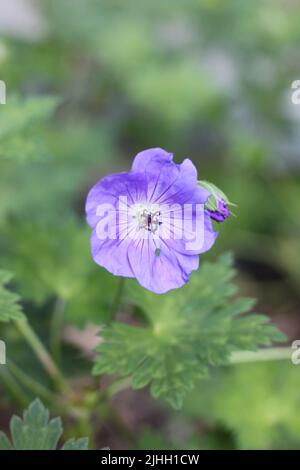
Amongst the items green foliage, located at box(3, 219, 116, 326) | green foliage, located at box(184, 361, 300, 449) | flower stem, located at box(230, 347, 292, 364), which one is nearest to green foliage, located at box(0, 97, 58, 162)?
green foliage, located at box(3, 219, 116, 326)

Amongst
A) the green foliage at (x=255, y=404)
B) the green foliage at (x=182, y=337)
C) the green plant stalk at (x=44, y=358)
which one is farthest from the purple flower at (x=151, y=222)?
the green foliage at (x=255, y=404)

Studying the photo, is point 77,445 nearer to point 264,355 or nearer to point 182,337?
point 182,337

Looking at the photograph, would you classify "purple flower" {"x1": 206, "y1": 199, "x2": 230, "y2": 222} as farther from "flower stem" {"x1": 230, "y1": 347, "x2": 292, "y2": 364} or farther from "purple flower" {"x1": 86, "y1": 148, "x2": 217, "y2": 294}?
"flower stem" {"x1": 230, "y1": 347, "x2": 292, "y2": 364}

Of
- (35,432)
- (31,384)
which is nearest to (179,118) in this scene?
(31,384)

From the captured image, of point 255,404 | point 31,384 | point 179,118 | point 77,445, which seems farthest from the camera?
point 179,118

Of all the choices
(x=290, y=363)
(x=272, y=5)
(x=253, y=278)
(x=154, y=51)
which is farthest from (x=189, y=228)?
(x=272, y=5)
